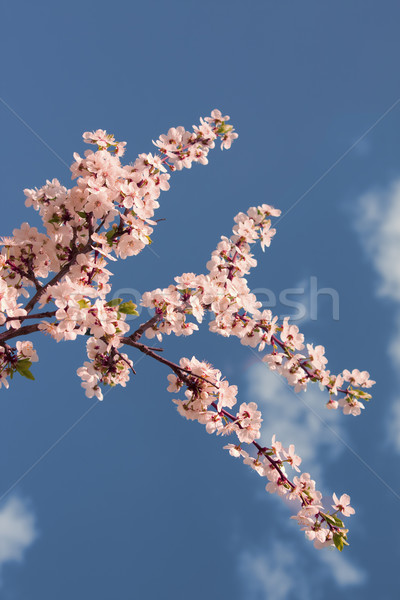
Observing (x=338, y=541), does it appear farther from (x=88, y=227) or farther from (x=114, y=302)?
(x=88, y=227)

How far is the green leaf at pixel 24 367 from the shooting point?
3029 millimetres

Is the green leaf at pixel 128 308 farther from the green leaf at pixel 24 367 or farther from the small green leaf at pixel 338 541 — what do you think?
the small green leaf at pixel 338 541

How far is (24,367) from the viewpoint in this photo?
9.95 feet

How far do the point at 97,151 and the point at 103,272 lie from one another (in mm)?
1026

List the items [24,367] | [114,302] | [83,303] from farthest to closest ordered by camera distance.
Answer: [24,367]
[114,302]
[83,303]

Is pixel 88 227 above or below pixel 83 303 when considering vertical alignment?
above

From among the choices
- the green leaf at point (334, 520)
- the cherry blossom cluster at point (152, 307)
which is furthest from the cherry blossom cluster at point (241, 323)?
the green leaf at point (334, 520)

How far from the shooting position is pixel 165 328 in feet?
10.8

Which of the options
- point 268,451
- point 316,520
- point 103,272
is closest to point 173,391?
point 268,451

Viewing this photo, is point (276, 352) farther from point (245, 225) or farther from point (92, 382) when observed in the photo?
point (92, 382)

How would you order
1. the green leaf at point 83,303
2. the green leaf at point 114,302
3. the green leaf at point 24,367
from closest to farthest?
1. the green leaf at point 83,303
2. the green leaf at point 114,302
3. the green leaf at point 24,367

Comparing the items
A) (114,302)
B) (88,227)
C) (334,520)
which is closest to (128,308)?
(114,302)

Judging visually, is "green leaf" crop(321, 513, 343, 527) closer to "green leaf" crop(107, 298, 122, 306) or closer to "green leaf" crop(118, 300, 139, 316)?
"green leaf" crop(118, 300, 139, 316)

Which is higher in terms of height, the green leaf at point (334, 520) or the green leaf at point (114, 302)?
the green leaf at point (334, 520)
